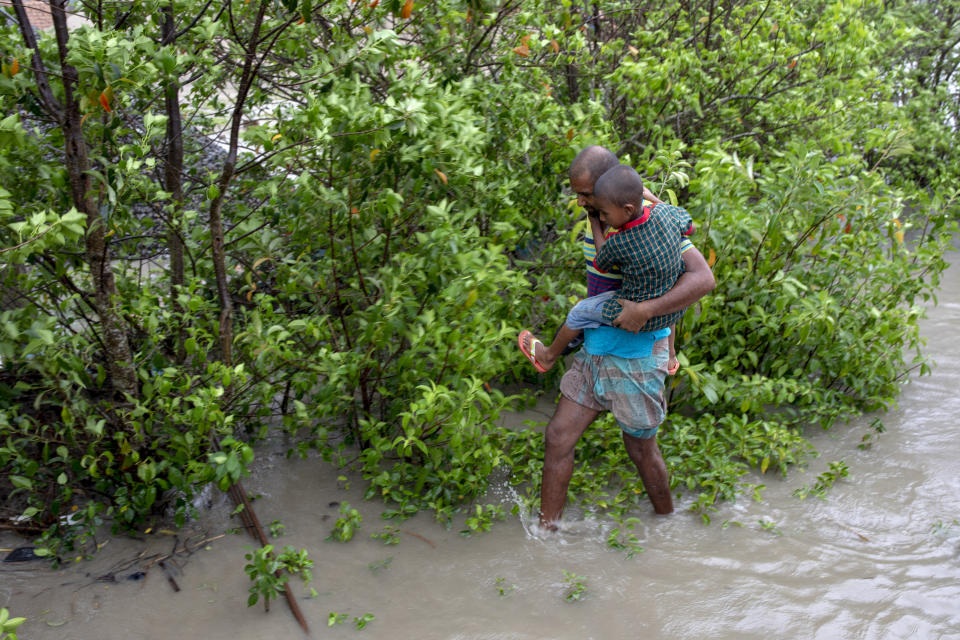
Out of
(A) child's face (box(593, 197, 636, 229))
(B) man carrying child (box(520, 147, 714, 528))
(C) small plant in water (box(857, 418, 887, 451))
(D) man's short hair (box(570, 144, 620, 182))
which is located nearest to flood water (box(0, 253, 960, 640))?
(B) man carrying child (box(520, 147, 714, 528))

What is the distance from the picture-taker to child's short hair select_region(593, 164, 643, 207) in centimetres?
311

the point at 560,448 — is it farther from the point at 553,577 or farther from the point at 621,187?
the point at 621,187

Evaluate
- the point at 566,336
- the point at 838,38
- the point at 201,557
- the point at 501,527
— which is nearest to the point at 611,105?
the point at 838,38

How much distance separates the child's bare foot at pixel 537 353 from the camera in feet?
12.5

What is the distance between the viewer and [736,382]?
4707 mm

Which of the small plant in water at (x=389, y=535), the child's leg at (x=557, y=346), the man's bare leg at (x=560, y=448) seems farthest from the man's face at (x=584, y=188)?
the small plant in water at (x=389, y=535)

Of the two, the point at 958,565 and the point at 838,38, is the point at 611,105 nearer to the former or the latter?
the point at 838,38

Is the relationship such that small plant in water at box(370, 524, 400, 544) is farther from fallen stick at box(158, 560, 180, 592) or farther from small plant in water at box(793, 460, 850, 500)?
small plant in water at box(793, 460, 850, 500)

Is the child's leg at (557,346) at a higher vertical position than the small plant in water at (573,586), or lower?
higher

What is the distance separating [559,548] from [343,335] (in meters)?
1.58

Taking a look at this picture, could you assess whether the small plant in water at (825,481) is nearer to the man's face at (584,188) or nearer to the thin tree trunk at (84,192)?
the man's face at (584,188)

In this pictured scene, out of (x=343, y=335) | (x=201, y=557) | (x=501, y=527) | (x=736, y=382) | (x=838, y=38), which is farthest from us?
(x=838, y=38)

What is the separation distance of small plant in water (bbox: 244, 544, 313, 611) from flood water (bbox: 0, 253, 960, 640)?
0.10m

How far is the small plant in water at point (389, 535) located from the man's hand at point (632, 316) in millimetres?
1481
